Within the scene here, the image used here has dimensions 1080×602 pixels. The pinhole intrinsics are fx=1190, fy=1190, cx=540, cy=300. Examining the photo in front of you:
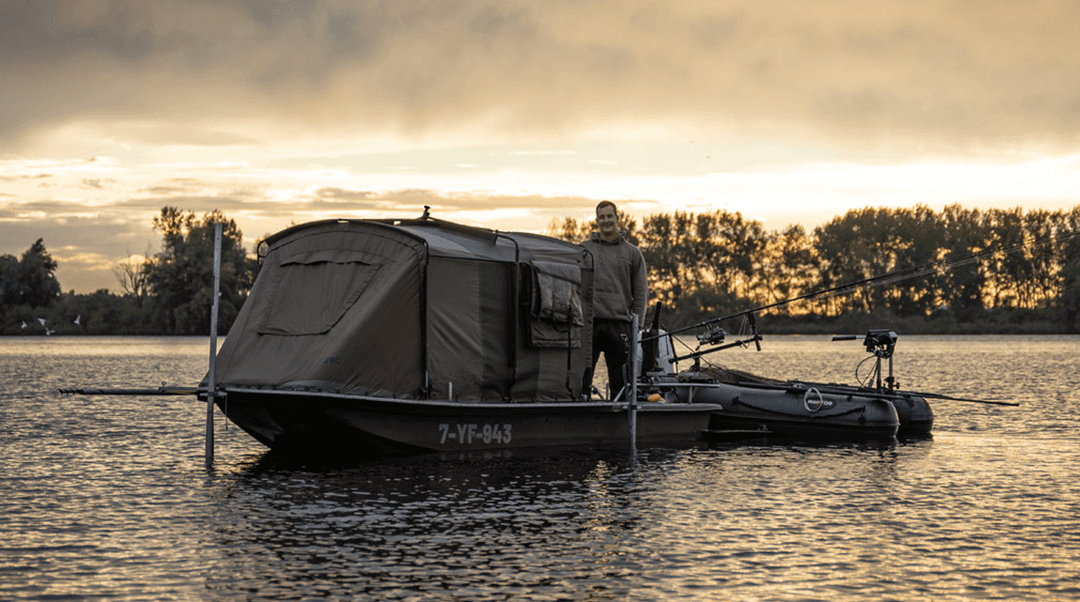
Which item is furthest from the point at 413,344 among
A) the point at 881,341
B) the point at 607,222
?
the point at 881,341

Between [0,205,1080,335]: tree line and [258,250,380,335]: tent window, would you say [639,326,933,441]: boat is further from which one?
[0,205,1080,335]: tree line

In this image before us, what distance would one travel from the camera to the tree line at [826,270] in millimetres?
116188

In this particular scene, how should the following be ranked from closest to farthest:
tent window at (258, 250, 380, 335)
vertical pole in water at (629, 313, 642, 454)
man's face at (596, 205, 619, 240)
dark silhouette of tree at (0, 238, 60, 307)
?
tent window at (258, 250, 380, 335) → vertical pole in water at (629, 313, 642, 454) → man's face at (596, 205, 619, 240) → dark silhouette of tree at (0, 238, 60, 307)

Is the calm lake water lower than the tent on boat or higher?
lower

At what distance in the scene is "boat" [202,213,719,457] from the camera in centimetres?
1428

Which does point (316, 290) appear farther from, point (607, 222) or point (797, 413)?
point (797, 413)

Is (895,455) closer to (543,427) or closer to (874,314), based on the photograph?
(543,427)

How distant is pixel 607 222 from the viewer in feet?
54.6

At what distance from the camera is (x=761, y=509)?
→ 11.8 meters

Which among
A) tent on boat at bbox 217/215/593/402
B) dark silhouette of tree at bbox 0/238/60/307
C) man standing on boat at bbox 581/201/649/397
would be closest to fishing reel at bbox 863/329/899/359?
man standing on boat at bbox 581/201/649/397

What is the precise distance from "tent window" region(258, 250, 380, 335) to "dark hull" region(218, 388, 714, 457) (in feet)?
3.73

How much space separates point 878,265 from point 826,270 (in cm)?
536

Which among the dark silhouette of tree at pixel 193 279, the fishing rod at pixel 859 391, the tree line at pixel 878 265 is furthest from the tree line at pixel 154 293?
the fishing rod at pixel 859 391

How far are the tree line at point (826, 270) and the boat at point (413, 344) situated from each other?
3839 inches
